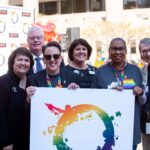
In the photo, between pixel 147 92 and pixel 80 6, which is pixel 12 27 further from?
pixel 80 6

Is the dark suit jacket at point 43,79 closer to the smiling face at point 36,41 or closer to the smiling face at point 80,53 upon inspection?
the smiling face at point 80,53

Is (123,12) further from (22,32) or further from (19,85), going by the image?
(19,85)

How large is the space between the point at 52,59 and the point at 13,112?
2.31ft

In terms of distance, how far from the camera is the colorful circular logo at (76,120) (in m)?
4.75

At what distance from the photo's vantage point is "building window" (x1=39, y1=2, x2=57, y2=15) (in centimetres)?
5300

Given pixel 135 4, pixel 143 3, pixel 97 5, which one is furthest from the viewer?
pixel 97 5

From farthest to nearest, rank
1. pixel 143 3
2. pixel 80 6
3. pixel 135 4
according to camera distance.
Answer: pixel 80 6
pixel 135 4
pixel 143 3

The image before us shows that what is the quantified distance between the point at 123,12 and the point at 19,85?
42.8 metres

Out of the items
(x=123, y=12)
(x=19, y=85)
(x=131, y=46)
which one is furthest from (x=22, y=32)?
(x=123, y=12)

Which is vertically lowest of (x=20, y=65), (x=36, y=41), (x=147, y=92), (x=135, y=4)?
(x=147, y=92)

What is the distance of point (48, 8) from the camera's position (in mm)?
53969

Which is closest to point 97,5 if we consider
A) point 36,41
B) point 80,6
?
point 80,6

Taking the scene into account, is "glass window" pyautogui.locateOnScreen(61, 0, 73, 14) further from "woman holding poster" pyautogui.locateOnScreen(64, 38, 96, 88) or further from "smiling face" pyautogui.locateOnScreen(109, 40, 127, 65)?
"smiling face" pyautogui.locateOnScreen(109, 40, 127, 65)

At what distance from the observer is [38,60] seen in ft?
19.5
